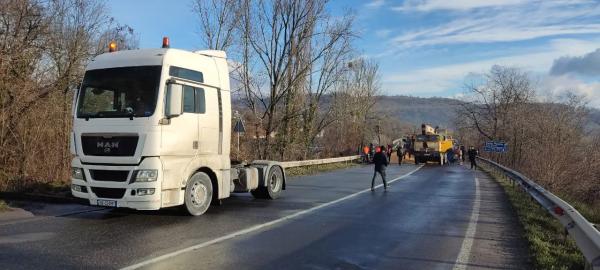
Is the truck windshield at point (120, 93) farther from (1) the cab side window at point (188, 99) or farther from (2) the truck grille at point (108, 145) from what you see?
(1) the cab side window at point (188, 99)

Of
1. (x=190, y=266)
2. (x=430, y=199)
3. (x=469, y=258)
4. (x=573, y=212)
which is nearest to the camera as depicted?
(x=190, y=266)

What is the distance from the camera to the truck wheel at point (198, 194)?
9.67 meters

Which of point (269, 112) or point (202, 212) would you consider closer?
point (202, 212)

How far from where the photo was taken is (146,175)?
28.6ft

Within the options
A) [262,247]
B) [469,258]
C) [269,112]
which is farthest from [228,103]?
[269,112]

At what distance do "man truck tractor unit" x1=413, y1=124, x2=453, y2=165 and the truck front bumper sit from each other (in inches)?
1370

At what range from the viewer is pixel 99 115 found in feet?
29.8

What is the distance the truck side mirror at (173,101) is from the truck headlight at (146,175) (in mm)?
1020

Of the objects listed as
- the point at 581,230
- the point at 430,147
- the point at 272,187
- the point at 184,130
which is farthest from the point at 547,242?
the point at 430,147

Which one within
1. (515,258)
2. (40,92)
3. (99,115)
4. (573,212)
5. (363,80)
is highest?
(363,80)

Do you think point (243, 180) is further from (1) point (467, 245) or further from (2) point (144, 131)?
(1) point (467, 245)

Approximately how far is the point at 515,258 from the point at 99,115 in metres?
7.25

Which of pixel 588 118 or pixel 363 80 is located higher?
pixel 363 80

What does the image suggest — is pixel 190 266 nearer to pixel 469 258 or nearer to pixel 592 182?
A: pixel 469 258
